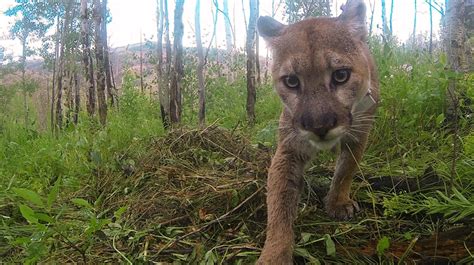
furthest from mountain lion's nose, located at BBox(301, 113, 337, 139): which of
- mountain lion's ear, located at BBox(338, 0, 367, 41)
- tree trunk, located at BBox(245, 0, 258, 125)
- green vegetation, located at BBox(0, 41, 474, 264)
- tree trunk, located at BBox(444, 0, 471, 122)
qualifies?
tree trunk, located at BBox(245, 0, 258, 125)

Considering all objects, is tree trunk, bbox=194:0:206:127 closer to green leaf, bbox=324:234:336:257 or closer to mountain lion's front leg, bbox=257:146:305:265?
mountain lion's front leg, bbox=257:146:305:265

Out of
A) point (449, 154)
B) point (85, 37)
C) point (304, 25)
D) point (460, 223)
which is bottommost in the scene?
point (460, 223)

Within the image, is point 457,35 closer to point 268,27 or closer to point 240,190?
point 268,27

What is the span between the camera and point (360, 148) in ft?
10.2

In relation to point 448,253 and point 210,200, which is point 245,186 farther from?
point 448,253

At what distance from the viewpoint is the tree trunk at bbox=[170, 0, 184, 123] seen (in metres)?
8.59

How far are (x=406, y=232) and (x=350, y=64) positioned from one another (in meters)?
1.03

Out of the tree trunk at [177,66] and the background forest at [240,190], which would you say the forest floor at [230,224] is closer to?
the background forest at [240,190]

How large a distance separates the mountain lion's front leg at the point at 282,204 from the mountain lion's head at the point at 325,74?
35 cm

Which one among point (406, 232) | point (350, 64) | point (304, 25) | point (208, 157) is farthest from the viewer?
point (208, 157)

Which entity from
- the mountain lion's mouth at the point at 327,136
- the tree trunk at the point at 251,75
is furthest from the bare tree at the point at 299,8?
the mountain lion's mouth at the point at 327,136

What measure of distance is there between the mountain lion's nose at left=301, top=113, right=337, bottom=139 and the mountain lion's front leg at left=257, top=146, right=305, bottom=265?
57 cm

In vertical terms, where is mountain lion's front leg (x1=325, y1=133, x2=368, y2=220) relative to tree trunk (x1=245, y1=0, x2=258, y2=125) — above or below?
below

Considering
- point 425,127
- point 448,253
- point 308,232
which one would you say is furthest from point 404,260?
point 425,127
